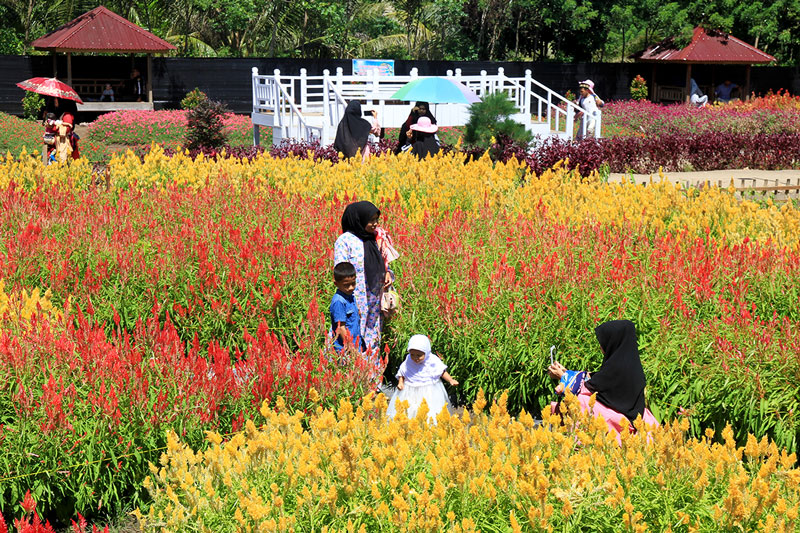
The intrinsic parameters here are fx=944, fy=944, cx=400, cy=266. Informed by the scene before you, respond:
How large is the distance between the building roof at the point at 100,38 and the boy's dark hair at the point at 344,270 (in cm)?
2304

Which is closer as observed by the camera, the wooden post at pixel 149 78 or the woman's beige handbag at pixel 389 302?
the woman's beige handbag at pixel 389 302

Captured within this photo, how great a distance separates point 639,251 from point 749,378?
85.2 inches

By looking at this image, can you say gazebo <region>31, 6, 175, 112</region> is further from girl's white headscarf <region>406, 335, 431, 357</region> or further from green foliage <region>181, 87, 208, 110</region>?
girl's white headscarf <region>406, 335, 431, 357</region>

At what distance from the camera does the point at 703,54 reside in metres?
31.4

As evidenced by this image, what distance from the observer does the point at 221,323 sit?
6531mm

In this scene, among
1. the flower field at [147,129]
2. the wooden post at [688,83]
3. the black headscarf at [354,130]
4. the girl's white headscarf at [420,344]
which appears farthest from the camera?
the wooden post at [688,83]

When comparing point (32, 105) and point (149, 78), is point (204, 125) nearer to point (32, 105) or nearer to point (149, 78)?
point (32, 105)

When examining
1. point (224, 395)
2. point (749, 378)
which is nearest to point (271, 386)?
point (224, 395)

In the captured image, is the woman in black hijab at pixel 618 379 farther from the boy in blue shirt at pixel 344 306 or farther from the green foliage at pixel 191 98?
the green foliage at pixel 191 98

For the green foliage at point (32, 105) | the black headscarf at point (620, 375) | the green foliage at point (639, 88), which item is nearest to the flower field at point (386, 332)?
the black headscarf at point (620, 375)

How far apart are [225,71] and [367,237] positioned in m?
23.9

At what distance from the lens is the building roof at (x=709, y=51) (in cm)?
3128

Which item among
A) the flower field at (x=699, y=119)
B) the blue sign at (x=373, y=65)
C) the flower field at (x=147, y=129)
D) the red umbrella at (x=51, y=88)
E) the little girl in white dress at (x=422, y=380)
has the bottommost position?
the little girl in white dress at (x=422, y=380)

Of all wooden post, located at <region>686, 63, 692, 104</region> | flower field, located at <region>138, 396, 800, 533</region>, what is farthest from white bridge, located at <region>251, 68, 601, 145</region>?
flower field, located at <region>138, 396, 800, 533</region>
